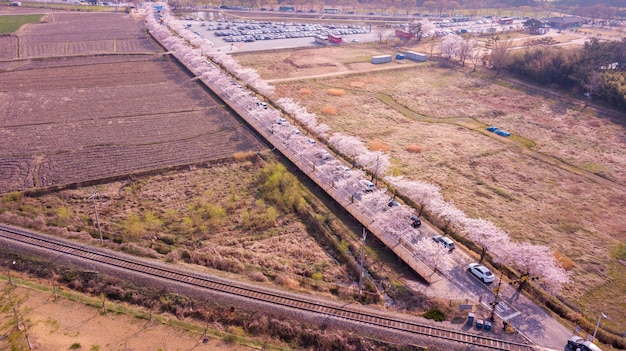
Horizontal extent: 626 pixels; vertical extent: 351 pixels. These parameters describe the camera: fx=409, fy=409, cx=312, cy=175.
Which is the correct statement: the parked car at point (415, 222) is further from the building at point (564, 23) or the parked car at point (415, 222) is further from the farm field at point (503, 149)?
the building at point (564, 23)

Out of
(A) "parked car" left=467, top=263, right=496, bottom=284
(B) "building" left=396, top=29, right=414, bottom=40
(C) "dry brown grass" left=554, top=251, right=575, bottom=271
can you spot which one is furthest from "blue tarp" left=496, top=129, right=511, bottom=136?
(B) "building" left=396, top=29, right=414, bottom=40

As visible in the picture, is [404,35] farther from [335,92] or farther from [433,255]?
[433,255]

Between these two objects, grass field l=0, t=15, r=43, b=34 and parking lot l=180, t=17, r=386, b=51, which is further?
parking lot l=180, t=17, r=386, b=51

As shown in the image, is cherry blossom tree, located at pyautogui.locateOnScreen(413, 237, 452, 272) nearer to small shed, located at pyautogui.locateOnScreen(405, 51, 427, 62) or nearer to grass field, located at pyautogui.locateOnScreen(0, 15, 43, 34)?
small shed, located at pyautogui.locateOnScreen(405, 51, 427, 62)

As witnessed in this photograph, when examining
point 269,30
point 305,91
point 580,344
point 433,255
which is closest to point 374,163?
point 433,255

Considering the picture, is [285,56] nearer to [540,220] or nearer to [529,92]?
[529,92]

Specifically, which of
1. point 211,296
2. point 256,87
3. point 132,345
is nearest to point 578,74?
point 256,87

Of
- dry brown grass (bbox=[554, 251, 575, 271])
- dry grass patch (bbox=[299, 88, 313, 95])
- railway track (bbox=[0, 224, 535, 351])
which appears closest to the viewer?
railway track (bbox=[0, 224, 535, 351])
